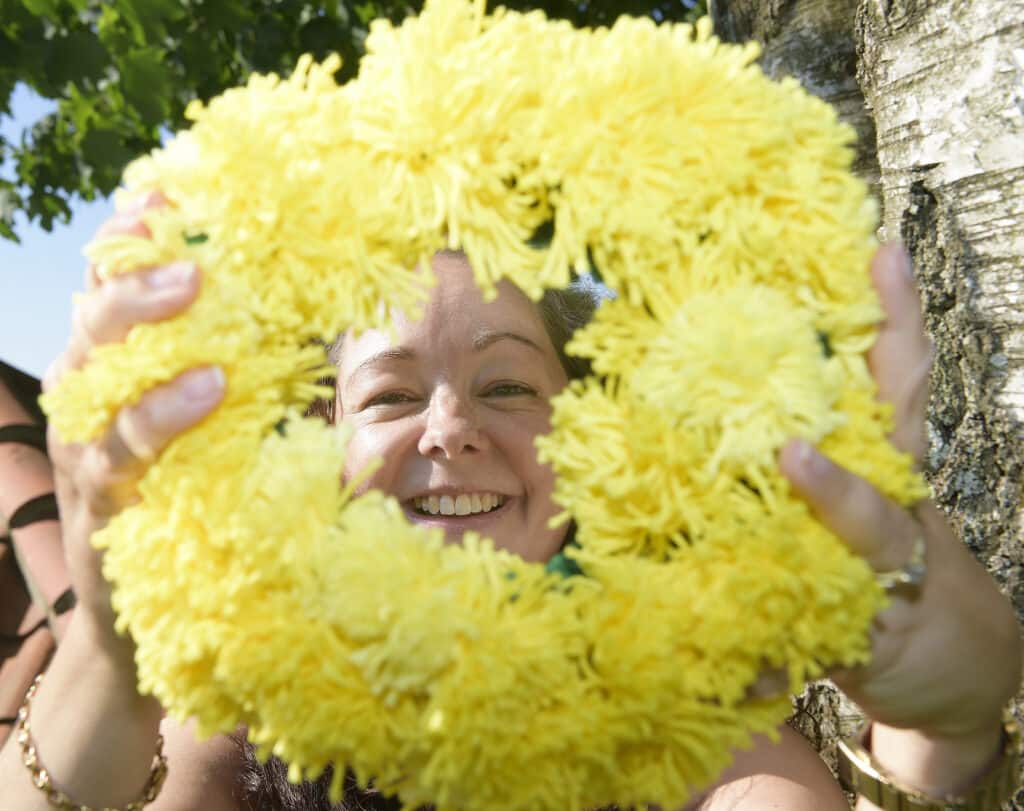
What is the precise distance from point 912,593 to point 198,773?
1021 millimetres

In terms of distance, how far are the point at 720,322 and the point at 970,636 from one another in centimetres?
42

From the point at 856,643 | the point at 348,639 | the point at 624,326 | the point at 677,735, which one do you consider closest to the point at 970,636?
the point at 856,643

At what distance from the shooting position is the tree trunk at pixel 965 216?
1.17 meters

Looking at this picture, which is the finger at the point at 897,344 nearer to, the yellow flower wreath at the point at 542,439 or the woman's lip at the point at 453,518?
the yellow flower wreath at the point at 542,439

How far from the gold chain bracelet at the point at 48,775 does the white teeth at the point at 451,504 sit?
50 cm

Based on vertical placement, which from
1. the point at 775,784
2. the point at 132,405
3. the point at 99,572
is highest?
the point at 132,405

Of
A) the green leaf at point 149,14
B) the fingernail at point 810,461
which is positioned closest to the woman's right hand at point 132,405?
the fingernail at point 810,461

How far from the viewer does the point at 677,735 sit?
73cm

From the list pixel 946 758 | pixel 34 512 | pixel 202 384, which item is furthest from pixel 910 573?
pixel 34 512

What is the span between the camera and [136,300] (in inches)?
29.6

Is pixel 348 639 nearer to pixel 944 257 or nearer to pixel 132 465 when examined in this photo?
pixel 132 465

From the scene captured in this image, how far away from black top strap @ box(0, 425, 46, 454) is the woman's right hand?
81 cm

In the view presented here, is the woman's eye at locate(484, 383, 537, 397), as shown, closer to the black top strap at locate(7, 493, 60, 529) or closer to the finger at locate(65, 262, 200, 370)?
the finger at locate(65, 262, 200, 370)

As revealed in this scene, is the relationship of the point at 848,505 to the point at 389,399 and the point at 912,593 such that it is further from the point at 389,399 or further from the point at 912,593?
the point at 389,399
